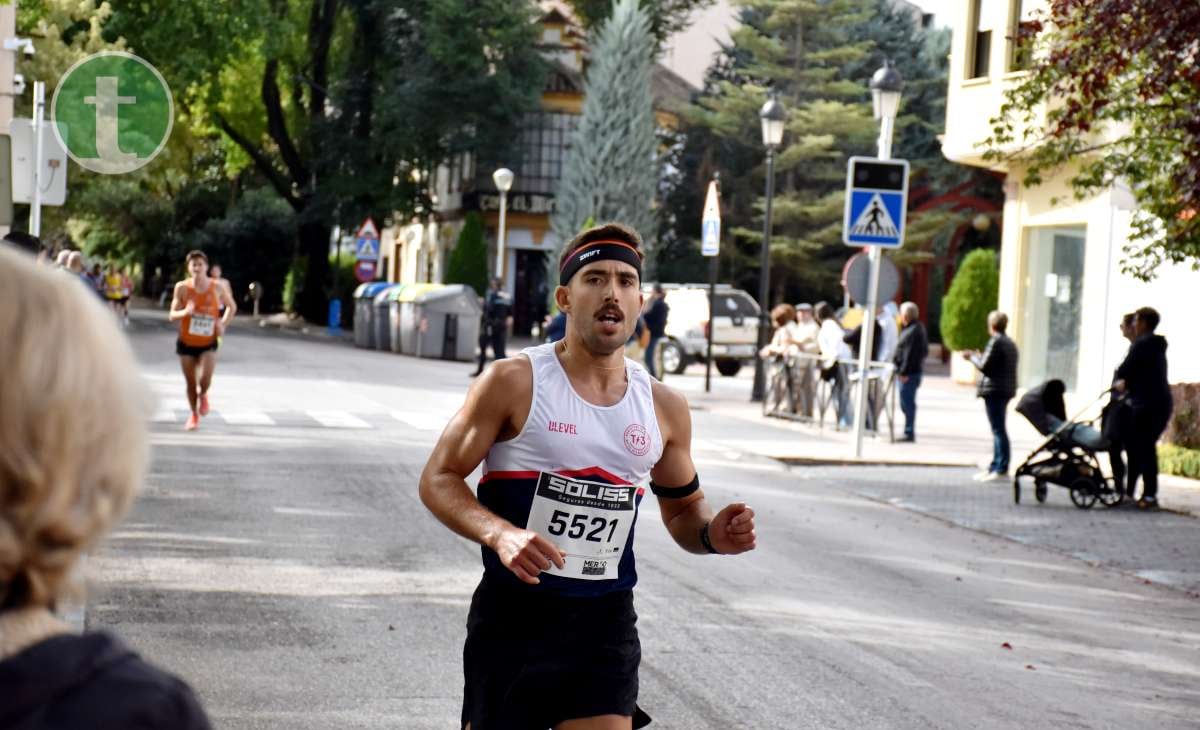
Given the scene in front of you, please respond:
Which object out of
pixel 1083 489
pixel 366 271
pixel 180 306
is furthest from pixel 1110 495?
pixel 366 271

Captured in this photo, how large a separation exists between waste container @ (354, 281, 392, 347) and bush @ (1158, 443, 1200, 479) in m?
26.6

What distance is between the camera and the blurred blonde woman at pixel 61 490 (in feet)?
5.34

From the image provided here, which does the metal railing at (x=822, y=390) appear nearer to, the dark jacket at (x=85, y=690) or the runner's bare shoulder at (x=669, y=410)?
the runner's bare shoulder at (x=669, y=410)

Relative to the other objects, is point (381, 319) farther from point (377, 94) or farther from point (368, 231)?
point (377, 94)

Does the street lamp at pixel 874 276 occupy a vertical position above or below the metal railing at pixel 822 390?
above

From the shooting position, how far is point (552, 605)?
424 centimetres

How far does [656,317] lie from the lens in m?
32.2

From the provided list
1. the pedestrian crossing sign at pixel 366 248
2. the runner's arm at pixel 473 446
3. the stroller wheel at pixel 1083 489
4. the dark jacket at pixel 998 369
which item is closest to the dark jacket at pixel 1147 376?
the stroller wheel at pixel 1083 489

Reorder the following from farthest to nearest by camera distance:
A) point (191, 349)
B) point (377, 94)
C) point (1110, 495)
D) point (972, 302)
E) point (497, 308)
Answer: point (377, 94), point (972, 302), point (497, 308), point (191, 349), point (1110, 495)

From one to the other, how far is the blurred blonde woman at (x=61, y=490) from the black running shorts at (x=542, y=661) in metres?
2.40

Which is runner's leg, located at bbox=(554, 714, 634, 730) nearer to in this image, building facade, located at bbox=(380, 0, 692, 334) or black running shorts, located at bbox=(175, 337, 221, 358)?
black running shorts, located at bbox=(175, 337, 221, 358)

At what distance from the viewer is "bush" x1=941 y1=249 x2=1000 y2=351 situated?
40469 mm

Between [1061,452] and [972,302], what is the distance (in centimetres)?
2462

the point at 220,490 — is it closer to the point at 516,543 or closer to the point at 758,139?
the point at 516,543
